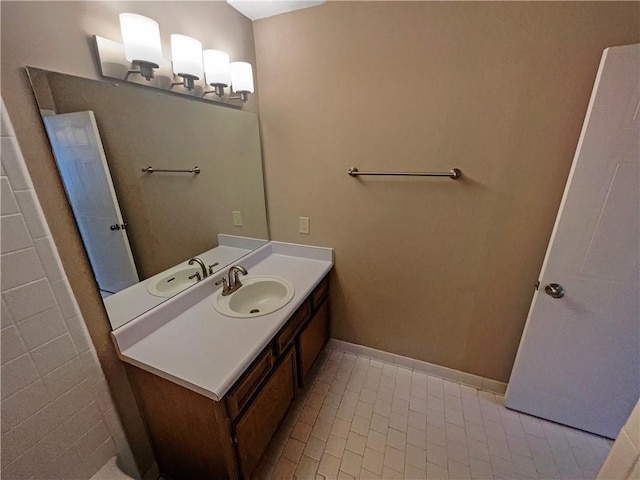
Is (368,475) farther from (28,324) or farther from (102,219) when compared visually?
(102,219)

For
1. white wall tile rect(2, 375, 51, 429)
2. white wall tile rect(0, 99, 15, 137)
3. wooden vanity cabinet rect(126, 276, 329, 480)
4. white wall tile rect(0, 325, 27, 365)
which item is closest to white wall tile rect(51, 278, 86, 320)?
white wall tile rect(0, 325, 27, 365)

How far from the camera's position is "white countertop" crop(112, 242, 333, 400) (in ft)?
3.07

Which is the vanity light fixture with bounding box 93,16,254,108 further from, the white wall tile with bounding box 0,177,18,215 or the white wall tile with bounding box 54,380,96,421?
the white wall tile with bounding box 54,380,96,421

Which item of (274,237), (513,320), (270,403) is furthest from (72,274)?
(513,320)

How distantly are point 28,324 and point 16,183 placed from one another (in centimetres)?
43

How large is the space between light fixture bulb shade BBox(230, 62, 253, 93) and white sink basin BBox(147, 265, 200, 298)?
3.29 feet

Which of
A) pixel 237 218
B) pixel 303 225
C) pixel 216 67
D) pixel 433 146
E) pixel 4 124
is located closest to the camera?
pixel 4 124

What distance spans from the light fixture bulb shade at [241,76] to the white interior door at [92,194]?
2.34 ft

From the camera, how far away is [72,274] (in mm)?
890

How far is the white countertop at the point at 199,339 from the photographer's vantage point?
935 mm

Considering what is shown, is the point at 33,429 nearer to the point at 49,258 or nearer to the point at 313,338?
the point at 49,258

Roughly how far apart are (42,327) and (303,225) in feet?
4.30

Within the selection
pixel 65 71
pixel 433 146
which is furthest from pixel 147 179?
pixel 433 146

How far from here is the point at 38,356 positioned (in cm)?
84
